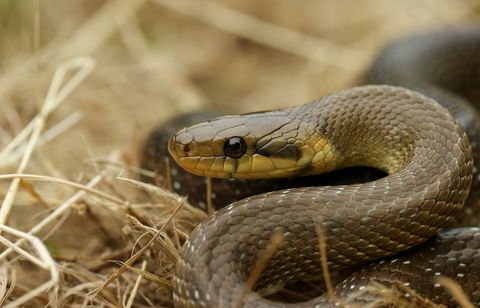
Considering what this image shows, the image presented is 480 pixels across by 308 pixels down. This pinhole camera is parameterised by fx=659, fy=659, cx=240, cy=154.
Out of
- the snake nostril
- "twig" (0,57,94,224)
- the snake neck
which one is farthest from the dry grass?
the snake neck

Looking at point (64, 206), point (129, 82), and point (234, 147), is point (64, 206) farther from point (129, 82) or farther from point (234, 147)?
point (129, 82)

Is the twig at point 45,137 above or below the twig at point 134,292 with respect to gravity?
above

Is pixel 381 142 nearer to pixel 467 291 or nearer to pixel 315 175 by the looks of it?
pixel 315 175

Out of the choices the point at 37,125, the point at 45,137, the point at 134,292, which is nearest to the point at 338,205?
the point at 134,292

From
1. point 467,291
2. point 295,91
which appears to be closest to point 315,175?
point 467,291

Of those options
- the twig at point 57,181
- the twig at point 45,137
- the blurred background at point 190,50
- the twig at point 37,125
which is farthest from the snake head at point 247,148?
the blurred background at point 190,50

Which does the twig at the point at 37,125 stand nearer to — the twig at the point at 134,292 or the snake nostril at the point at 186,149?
the twig at the point at 134,292

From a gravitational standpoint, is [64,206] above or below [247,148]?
below
